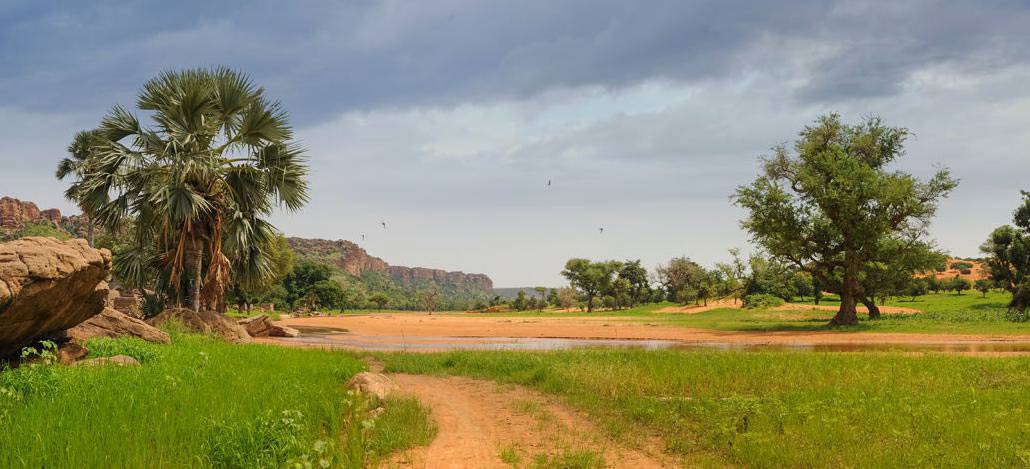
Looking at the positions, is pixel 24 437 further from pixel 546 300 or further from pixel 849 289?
pixel 546 300

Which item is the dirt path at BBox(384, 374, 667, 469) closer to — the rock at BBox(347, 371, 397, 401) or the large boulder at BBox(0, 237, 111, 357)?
the rock at BBox(347, 371, 397, 401)

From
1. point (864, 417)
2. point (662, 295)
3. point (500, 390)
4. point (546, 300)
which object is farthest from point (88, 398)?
point (546, 300)

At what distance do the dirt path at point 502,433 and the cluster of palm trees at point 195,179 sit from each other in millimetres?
15535

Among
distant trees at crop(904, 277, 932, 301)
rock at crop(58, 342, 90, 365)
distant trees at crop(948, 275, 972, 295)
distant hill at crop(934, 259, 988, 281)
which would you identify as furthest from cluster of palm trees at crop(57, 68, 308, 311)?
distant hill at crop(934, 259, 988, 281)

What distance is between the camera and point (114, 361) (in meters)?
11.7

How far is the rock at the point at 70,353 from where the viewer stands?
39.1 ft

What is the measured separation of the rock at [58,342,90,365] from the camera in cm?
1191

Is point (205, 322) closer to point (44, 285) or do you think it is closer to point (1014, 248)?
point (44, 285)

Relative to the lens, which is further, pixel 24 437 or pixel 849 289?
pixel 849 289

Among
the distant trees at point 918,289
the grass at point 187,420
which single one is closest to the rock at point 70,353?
the grass at point 187,420

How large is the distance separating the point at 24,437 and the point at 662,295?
120769 mm

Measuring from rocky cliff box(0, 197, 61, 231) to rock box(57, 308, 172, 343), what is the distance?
19590 cm

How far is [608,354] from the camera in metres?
19.0

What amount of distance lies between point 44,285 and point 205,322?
1441cm
